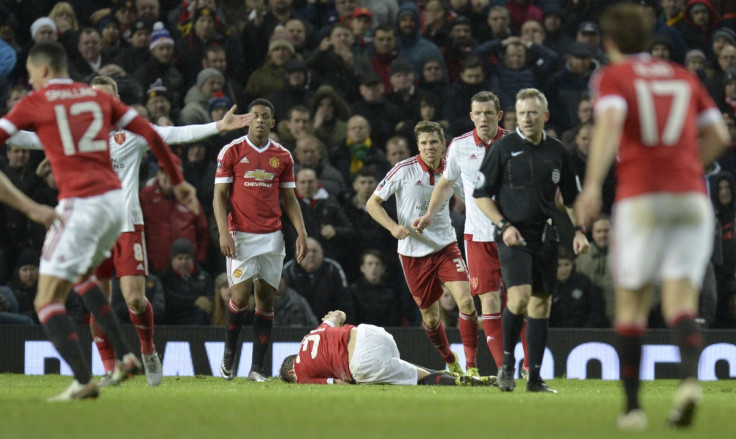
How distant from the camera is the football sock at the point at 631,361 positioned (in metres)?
5.65

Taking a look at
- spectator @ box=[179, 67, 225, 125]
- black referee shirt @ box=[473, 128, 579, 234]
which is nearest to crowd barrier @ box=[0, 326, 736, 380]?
spectator @ box=[179, 67, 225, 125]

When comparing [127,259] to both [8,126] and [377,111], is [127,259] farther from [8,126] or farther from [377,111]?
[377,111]

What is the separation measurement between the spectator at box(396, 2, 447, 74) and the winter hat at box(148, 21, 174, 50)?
134 inches

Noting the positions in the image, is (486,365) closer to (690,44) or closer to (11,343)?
(11,343)

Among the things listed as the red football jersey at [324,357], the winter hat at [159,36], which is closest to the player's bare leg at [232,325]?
the red football jersey at [324,357]

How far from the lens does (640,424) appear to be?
550cm

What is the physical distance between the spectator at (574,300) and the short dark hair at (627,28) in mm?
8020

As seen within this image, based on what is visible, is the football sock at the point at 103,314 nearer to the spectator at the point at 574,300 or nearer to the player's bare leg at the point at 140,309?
the player's bare leg at the point at 140,309

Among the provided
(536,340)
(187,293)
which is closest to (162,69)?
(187,293)

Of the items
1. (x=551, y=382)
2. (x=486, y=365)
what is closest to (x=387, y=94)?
(x=486, y=365)

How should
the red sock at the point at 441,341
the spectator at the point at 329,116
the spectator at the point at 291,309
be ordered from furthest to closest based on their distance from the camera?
1. the spectator at the point at 329,116
2. the spectator at the point at 291,309
3. the red sock at the point at 441,341

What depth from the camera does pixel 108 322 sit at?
775cm

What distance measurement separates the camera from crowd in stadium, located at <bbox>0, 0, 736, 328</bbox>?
1368cm

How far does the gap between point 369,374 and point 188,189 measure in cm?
333
